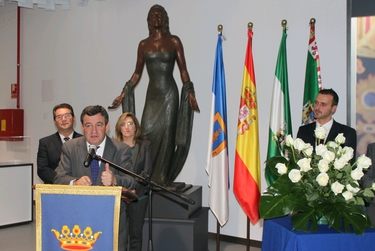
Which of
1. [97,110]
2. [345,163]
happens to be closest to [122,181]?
[97,110]

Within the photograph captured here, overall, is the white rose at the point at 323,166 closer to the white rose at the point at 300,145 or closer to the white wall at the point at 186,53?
the white rose at the point at 300,145

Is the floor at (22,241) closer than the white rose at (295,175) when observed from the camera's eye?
No

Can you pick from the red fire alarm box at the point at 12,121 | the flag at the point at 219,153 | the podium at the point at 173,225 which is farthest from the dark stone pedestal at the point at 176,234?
the red fire alarm box at the point at 12,121

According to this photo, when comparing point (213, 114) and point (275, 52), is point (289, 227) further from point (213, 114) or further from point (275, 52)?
point (275, 52)

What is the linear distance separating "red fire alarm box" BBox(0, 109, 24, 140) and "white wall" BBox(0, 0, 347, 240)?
0.12 metres

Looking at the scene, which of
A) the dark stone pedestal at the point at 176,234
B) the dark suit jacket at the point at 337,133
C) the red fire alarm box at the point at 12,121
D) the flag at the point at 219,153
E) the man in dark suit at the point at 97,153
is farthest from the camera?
the red fire alarm box at the point at 12,121

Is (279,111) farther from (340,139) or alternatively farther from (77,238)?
(77,238)

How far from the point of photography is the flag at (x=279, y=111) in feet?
13.1

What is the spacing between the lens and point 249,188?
4.06 metres

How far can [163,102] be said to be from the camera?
163 inches

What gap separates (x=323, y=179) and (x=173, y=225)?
7.75 ft

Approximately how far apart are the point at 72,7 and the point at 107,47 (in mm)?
1045

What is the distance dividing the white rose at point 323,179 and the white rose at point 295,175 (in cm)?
8

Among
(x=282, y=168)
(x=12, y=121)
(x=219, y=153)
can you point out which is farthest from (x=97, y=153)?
(x=12, y=121)
